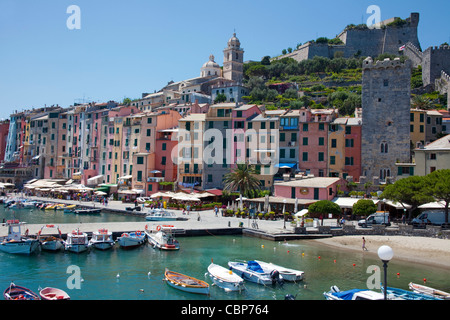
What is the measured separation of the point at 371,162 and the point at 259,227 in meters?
21.2

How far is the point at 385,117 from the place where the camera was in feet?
179

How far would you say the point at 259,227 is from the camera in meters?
41.8

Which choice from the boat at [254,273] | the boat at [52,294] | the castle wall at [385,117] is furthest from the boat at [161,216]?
the boat at [52,294]

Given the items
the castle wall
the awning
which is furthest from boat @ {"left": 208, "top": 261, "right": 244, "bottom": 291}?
the castle wall

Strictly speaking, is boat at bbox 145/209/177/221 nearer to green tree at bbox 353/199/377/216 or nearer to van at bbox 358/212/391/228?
green tree at bbox 353/199/377/216

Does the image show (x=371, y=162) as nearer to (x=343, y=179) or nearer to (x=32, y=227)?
(x=343, y=179)

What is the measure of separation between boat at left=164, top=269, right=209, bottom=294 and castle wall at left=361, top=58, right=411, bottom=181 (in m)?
36.8

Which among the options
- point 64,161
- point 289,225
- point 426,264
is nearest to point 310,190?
point 289,225

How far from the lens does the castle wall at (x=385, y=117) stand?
5384 cm

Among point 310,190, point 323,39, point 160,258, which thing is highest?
point 323,39

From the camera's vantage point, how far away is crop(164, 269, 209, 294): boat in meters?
23.0

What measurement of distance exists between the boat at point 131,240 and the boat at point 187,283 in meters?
11.0

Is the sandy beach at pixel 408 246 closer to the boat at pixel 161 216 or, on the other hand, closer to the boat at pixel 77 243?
the boat at pixel 161 216

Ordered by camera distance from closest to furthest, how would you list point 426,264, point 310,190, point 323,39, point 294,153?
point 426,264
point 310,190
point 294,153
point 323,39
